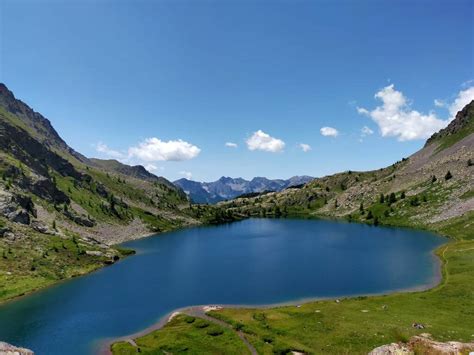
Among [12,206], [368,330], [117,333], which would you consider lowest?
[117,333]

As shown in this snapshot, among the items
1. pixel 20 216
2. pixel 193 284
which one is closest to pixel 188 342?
pixel 193 284

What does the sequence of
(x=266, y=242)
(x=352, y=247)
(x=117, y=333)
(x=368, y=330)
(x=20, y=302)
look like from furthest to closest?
(x=266, y=242) → (x=352, y=247) → (x=20, y=302) → (x=117, y=333) → (x=368, y=330)

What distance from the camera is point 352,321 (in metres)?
68.7

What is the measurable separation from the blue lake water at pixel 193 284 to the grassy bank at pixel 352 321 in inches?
423

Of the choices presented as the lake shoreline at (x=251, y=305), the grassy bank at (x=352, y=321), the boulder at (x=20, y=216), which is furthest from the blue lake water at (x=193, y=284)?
the boulder at (x=20, y=216)

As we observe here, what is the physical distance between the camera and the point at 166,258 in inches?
6275

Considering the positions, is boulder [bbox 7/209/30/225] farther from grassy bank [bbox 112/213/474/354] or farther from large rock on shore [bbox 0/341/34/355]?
large rock on shore [bbox 0/341/34/355]

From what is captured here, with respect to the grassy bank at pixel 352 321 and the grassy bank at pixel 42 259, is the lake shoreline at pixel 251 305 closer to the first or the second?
the grassy bank at pixel 352 321

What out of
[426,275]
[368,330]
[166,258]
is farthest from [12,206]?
[426,275]

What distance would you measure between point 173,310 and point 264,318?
82.4ft

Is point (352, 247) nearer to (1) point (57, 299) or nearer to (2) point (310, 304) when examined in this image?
(2) point (310, 304)

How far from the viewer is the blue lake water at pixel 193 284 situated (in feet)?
260

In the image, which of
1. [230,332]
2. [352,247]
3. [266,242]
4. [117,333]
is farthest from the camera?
[266,242]

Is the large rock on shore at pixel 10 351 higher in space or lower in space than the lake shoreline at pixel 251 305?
higher
